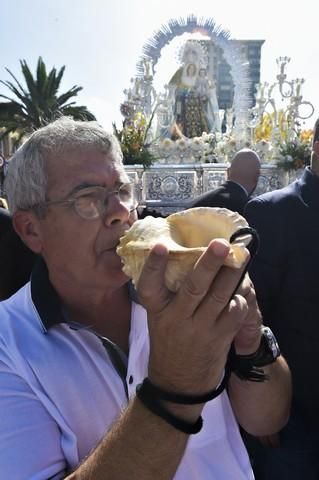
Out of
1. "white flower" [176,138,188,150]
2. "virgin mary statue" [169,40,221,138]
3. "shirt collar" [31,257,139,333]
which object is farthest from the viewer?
"virgin mary statue" [169,40,221,138]

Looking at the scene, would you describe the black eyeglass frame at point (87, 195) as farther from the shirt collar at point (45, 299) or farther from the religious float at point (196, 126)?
the religious float at point (196, 126)

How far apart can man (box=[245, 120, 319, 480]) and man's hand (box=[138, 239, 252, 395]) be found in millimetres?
1394

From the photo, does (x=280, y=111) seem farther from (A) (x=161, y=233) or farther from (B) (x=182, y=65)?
(A) (x=161, y=233)

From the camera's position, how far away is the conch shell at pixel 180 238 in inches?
34.0

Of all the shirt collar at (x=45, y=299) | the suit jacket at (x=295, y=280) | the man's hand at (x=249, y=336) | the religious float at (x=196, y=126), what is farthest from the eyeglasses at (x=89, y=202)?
the religious float at (x=196, y=126)

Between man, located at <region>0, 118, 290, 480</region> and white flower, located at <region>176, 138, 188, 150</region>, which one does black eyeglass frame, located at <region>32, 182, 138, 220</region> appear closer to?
man, located at <region>0, 118, 290, 480</region>

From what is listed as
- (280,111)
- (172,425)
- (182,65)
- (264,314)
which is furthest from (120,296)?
(182,65)

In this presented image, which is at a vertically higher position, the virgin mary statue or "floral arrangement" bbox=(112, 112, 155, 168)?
the virgin mary statue

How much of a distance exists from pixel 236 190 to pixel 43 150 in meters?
2.68

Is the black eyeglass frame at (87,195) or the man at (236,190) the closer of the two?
the black eyeglass frame at (87,195)

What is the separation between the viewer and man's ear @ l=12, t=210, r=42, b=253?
1.47 metres

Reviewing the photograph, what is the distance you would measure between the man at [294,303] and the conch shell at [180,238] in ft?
4.39

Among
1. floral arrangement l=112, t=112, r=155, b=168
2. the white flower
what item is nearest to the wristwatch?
floral arrangement l=112, t=112, r=155, b=168

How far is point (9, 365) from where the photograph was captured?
3.82 feet
